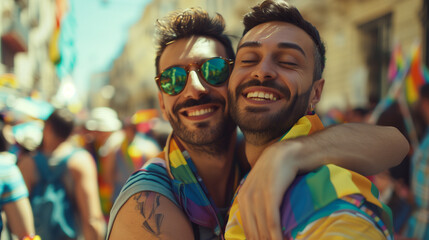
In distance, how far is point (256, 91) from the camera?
160 centimetres

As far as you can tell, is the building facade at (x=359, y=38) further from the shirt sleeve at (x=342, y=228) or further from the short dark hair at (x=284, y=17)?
the shirt sleeve at (x=342, y=228)

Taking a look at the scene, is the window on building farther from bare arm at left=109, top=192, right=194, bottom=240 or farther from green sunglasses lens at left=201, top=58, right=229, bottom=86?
bare arm at left=109, top=192, right=194, bottom=240

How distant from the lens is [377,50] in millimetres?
11898

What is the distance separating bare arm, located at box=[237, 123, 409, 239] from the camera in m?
1.18

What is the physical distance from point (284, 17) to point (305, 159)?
0.74 metres

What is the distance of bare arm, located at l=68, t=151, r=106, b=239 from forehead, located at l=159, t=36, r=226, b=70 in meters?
1.65

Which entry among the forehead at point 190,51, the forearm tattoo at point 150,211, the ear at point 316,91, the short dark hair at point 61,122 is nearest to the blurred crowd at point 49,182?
the short dark hair at point 61,122

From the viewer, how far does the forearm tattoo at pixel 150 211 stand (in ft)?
5.48

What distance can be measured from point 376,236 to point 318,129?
611 mm

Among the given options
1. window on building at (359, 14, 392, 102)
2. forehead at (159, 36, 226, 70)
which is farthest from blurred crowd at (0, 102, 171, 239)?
window on building at (359, 14, 392, 102)

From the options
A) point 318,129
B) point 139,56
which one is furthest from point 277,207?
point 139,56

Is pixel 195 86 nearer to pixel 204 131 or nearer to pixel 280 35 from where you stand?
Result: pixel 204 131

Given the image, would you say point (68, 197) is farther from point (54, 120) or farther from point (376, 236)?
point (376, 236)

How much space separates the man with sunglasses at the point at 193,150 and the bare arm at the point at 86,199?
144 cm
